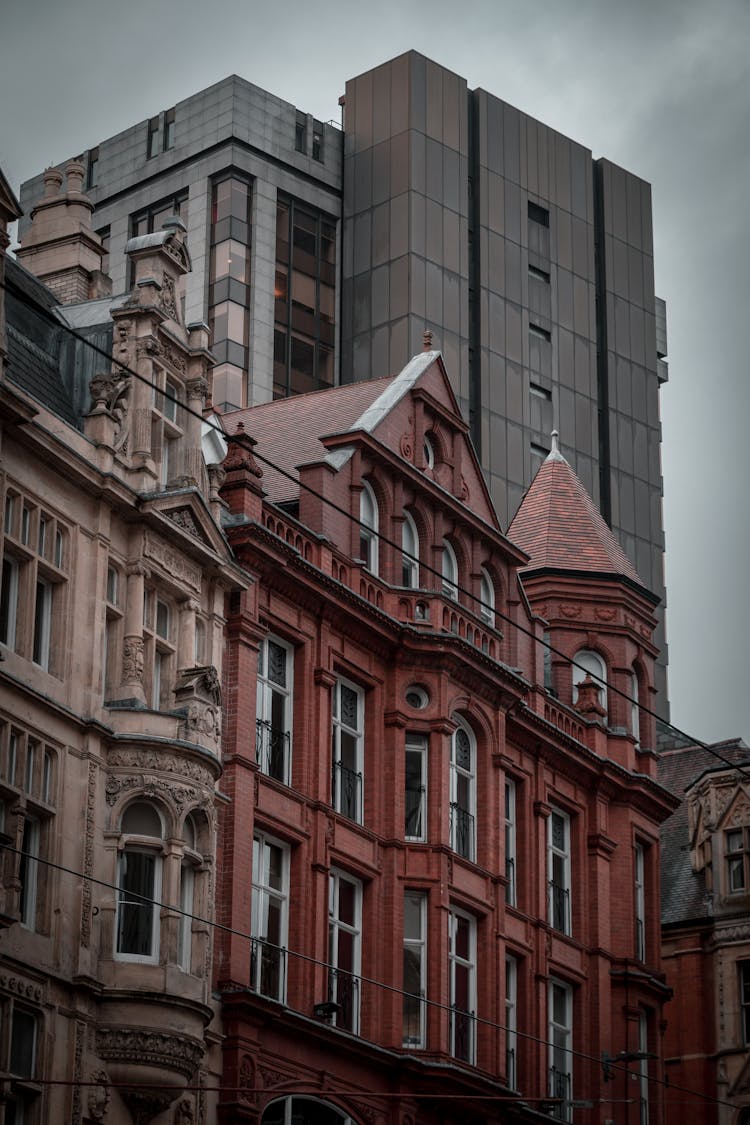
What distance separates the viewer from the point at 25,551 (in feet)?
134

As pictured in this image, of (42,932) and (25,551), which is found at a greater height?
(25,551)

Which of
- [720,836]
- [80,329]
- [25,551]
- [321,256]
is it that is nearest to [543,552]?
[720,836]

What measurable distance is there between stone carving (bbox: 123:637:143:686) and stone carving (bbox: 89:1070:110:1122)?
259 inches

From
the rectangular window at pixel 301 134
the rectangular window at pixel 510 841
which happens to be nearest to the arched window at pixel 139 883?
the rectangular window at pixel 510 841

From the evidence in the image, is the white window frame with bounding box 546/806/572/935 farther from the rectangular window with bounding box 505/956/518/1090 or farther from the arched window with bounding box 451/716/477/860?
the arched window with bounding box 451/716/477/860

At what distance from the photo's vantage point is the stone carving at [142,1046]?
1582 inches

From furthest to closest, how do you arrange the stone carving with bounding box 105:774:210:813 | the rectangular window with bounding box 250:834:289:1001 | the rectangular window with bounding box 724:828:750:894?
the rectangular window with bounding box 724:828:750:894 < the rectangular window with bounding box 250:834:289:1001 < the stone carving with bounding box 105:774:210:813

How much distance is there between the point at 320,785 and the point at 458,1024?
6.33 meters

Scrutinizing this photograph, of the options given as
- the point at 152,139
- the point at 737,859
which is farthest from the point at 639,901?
the point at 152,139

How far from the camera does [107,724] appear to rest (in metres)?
41.9

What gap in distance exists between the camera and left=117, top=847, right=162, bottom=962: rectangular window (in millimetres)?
41250

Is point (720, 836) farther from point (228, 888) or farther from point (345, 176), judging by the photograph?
point (345, 176)

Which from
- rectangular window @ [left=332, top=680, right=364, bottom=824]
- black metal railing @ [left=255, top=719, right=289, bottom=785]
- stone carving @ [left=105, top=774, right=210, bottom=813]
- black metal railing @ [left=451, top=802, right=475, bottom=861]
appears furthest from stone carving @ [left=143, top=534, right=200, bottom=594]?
black metal railing @ [left=451, top=802, right=475, bottom=861]

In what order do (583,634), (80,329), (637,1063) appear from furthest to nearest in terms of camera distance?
(583,634)
(637,1063)
(80,329)
